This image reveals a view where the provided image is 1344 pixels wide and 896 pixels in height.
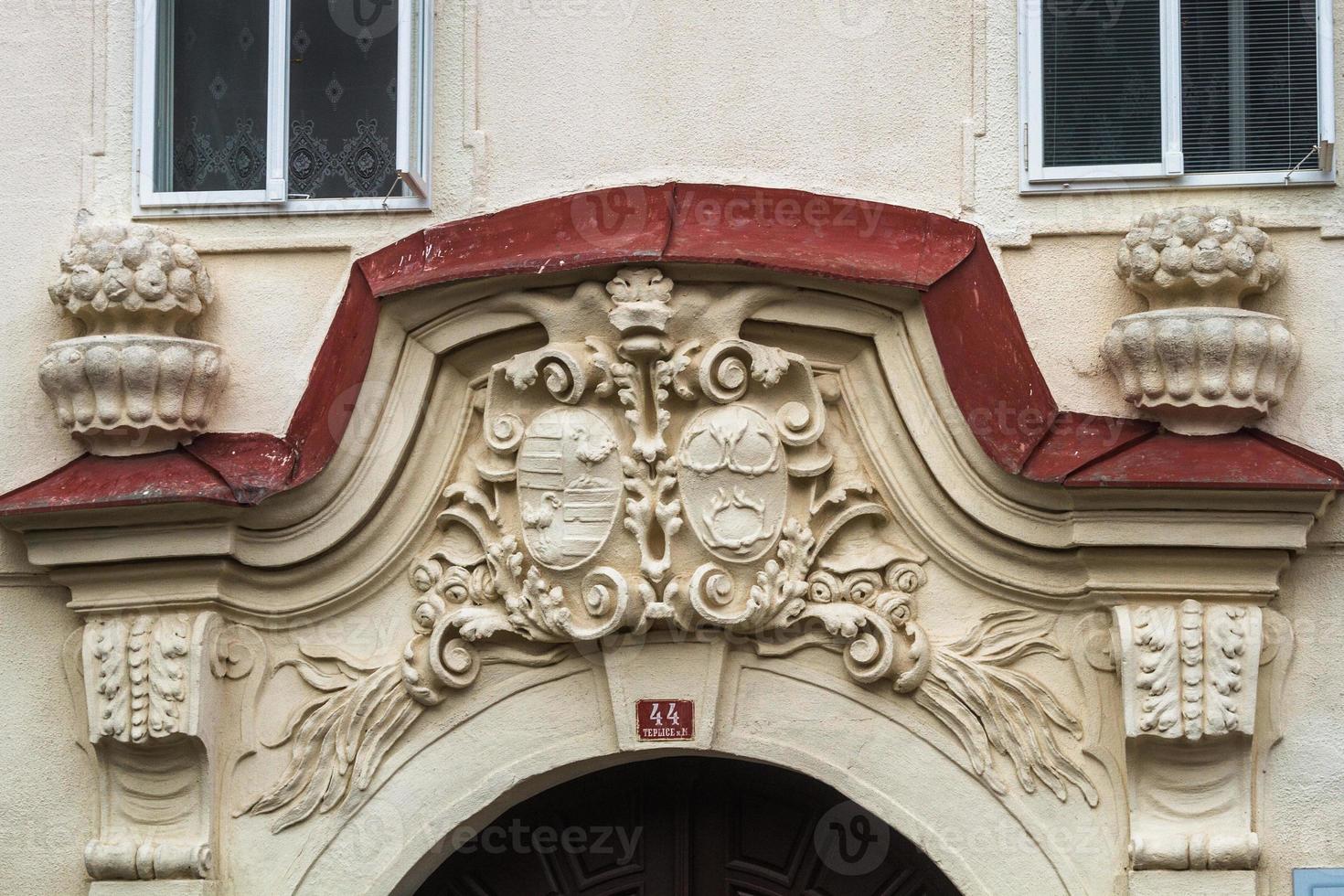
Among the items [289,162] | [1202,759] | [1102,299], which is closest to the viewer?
[1202,759]

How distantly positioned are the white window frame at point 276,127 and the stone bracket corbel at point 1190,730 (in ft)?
8.29

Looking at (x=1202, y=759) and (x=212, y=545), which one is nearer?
(x=1202, y=759)

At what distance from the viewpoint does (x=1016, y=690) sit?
5758mm

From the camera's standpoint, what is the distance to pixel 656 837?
6.36 m

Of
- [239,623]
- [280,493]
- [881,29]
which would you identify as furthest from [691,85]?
[239,623]

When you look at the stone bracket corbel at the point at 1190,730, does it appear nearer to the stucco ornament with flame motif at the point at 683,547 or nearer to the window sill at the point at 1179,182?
the stucco ornament with flame motif at the point at 683,547

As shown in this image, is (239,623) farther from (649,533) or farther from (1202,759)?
(1202,759)

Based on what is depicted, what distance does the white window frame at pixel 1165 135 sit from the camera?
591 centimetres

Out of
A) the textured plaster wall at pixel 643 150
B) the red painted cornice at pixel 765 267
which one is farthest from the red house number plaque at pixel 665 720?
the textured plaster wall at pixel 643 150

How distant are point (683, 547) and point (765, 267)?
84cm

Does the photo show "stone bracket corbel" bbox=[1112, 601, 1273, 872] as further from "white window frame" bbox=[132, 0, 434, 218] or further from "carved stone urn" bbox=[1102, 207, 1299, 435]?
"white window frame" bbox=[132, 0, 434, 218]

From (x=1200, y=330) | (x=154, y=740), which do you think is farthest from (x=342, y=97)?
(x=1200, y=330)

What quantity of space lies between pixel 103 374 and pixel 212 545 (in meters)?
0.60

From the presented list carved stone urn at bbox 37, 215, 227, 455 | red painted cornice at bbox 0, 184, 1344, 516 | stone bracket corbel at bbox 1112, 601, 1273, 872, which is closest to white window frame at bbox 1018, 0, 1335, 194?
red painted cornice at bbox 0, 184, 1344, 516
